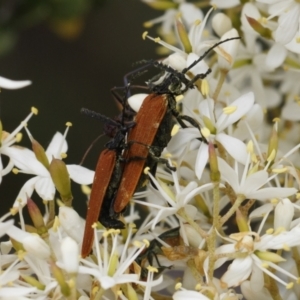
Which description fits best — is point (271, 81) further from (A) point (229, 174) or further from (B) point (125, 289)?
(B) point (125, 289)

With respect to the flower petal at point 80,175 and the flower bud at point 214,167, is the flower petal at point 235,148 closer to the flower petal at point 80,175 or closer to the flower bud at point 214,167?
the flower bud at point 214,167

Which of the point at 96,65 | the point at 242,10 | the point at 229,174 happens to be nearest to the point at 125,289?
the point at 229,174

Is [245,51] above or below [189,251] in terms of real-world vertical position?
above

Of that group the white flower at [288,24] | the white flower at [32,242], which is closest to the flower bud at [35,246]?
the white flower at [32,242]

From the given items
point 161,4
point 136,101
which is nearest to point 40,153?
point 136,101

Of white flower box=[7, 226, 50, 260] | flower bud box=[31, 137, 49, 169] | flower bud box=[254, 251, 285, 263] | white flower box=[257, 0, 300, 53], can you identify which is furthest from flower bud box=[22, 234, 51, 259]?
white flower box=[257, 0, 300, 53]
